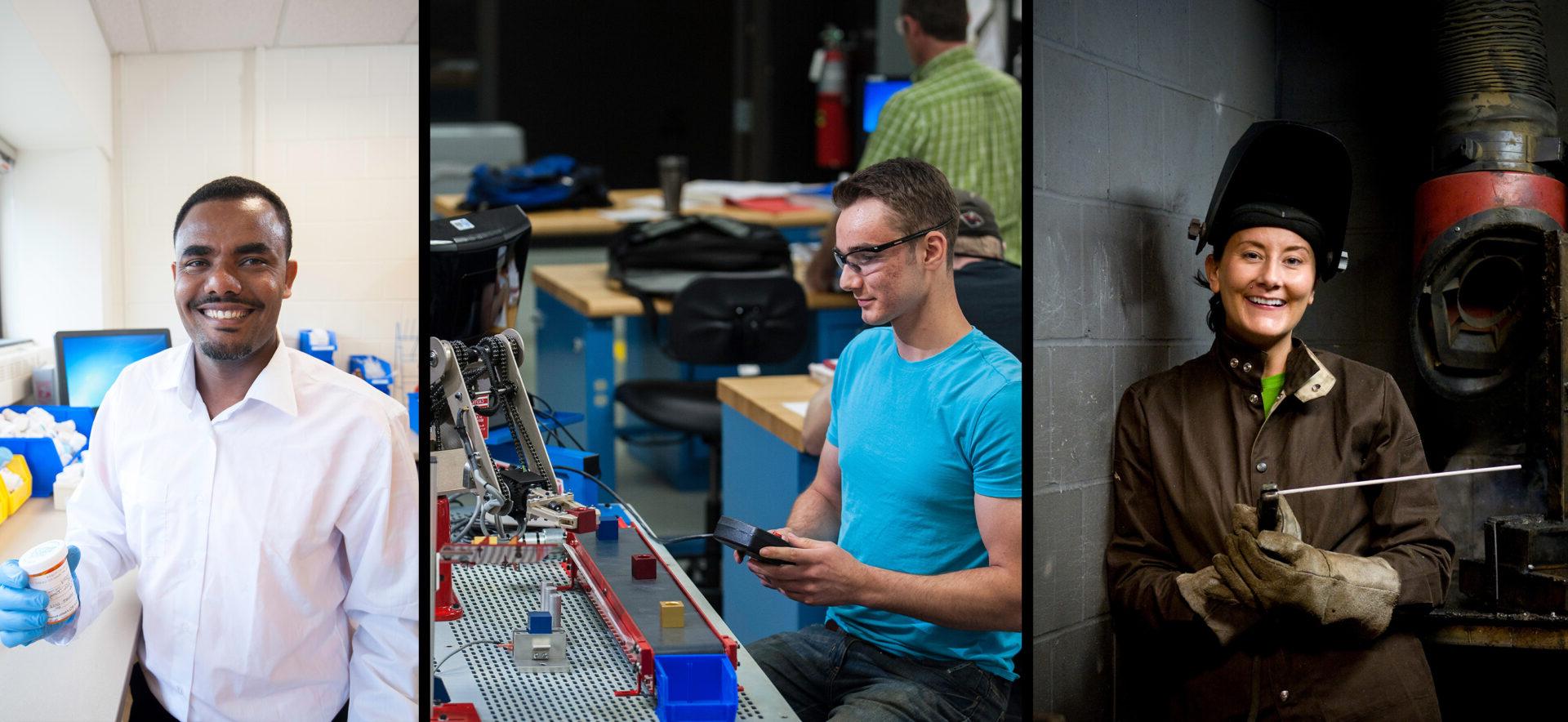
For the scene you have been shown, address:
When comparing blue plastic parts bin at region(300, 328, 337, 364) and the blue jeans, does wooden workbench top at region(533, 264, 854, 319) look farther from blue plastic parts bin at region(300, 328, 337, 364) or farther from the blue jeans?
the blue jeans

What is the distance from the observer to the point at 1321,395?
226cm

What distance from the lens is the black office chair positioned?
1.93m

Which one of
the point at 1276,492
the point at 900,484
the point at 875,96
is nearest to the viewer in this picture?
the point at 900,484

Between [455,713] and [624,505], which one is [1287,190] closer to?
[624,505]

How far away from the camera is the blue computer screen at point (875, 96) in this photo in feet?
6.95

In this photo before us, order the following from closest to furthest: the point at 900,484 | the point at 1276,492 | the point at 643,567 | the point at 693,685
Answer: the point at 693,685, the point at 643,567, the point at 900,484, the point at 1276,492

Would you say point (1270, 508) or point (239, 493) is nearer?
point (239, 493)

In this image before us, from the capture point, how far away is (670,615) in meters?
1.85

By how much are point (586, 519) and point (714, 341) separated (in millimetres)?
331

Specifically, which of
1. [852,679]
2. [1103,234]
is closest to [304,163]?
[852,679]

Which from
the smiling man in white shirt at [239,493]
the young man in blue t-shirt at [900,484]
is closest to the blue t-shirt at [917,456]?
the young man in blue t-shirt at [900,484]

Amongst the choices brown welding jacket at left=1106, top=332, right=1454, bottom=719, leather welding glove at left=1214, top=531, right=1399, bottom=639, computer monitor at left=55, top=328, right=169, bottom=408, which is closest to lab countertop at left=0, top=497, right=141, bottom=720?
computer monitor at left=55, top=328, right=169, bottom=408

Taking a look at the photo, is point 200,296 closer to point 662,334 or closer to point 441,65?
point 441,65

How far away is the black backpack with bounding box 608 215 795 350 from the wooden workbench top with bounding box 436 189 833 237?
0.02m
